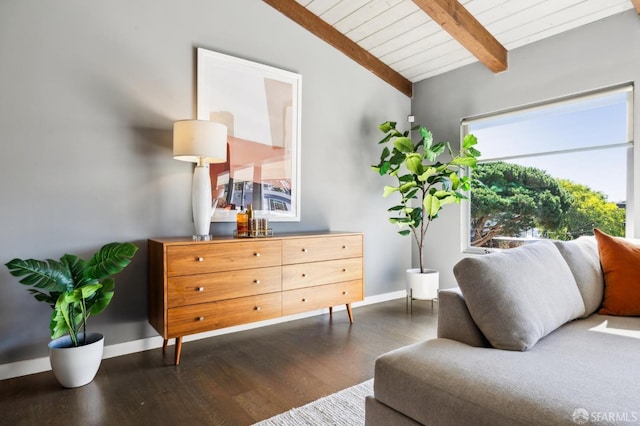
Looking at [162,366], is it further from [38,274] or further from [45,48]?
[45,48]

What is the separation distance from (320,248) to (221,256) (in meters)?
0.85

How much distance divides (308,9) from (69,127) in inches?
89.6

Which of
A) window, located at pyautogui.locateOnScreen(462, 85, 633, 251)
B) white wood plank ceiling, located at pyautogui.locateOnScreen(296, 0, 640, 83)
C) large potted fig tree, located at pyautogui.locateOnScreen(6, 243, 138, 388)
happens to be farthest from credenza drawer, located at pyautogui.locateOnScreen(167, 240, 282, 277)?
window, located at pyautogui.locateOnScreen(462, 85, 633, 251)

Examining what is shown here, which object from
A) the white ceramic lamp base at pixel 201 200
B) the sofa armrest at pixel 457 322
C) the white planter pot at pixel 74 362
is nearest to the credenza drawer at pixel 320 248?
the white ceramic lamp base at pixel 201 200

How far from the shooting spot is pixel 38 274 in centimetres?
193

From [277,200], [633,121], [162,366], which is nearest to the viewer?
[162,366]

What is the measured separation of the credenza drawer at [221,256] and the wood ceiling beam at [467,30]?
87.9 inches

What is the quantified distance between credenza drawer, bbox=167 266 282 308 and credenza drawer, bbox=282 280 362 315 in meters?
0.16

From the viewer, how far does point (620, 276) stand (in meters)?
1.88

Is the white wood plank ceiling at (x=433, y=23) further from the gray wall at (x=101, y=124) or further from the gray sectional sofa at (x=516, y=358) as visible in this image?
the gray sectional sofa at (x=516, y=358)

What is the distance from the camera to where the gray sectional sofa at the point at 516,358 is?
3.22 feet

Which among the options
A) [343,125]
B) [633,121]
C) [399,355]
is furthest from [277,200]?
[633,121]

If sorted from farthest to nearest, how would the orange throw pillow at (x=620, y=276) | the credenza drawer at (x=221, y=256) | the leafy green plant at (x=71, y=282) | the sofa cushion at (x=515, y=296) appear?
the credenza drawer at (x=221, y=256) → the leafy green plant at (x=71, y=282) → the orange throw pillow at (x=620, y=276) → the sofa cushion at (x=515, y=296)

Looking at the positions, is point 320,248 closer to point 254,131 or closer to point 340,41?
point 254,131
